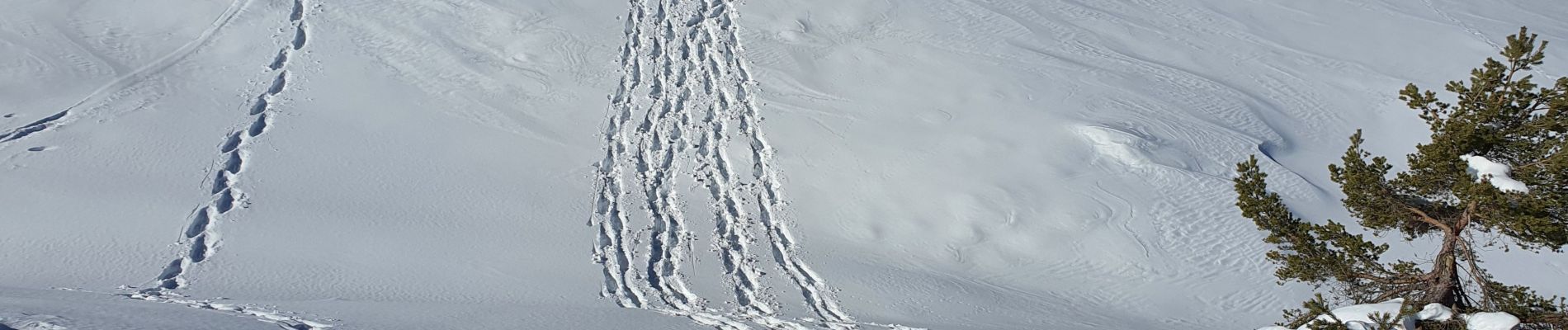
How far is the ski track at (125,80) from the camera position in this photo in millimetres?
12656

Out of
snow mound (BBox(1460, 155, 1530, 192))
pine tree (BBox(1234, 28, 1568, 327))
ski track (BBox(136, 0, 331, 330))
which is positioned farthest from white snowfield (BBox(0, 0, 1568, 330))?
snow mound (BBox(1460, 155, 1530, 192))

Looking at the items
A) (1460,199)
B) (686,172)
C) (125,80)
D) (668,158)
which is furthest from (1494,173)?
(125,80)

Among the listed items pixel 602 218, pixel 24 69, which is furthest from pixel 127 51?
pixel 602 218

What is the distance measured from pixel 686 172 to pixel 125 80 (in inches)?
296

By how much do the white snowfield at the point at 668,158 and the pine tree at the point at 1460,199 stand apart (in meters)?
4.29

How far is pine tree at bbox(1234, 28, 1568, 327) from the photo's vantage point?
639 cm

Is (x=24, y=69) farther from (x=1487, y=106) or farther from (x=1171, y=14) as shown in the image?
(x=1171, y=14)

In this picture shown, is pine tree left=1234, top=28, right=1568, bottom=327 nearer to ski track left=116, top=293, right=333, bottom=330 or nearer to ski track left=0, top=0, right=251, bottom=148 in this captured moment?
ski track left=116, top=293, right=333, bottom=330

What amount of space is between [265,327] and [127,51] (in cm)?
965

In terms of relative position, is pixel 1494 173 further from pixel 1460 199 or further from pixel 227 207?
pixel 227 207

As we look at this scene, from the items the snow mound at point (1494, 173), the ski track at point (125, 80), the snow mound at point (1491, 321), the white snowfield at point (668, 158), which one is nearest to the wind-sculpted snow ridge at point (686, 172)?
the white snowfield at point (668, 158)

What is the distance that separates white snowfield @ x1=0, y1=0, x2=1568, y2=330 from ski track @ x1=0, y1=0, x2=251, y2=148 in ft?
0.19

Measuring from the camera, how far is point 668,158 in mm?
13961

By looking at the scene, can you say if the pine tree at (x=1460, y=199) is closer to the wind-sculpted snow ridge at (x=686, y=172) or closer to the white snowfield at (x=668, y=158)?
the white snowfield at (x=668, y=158)
